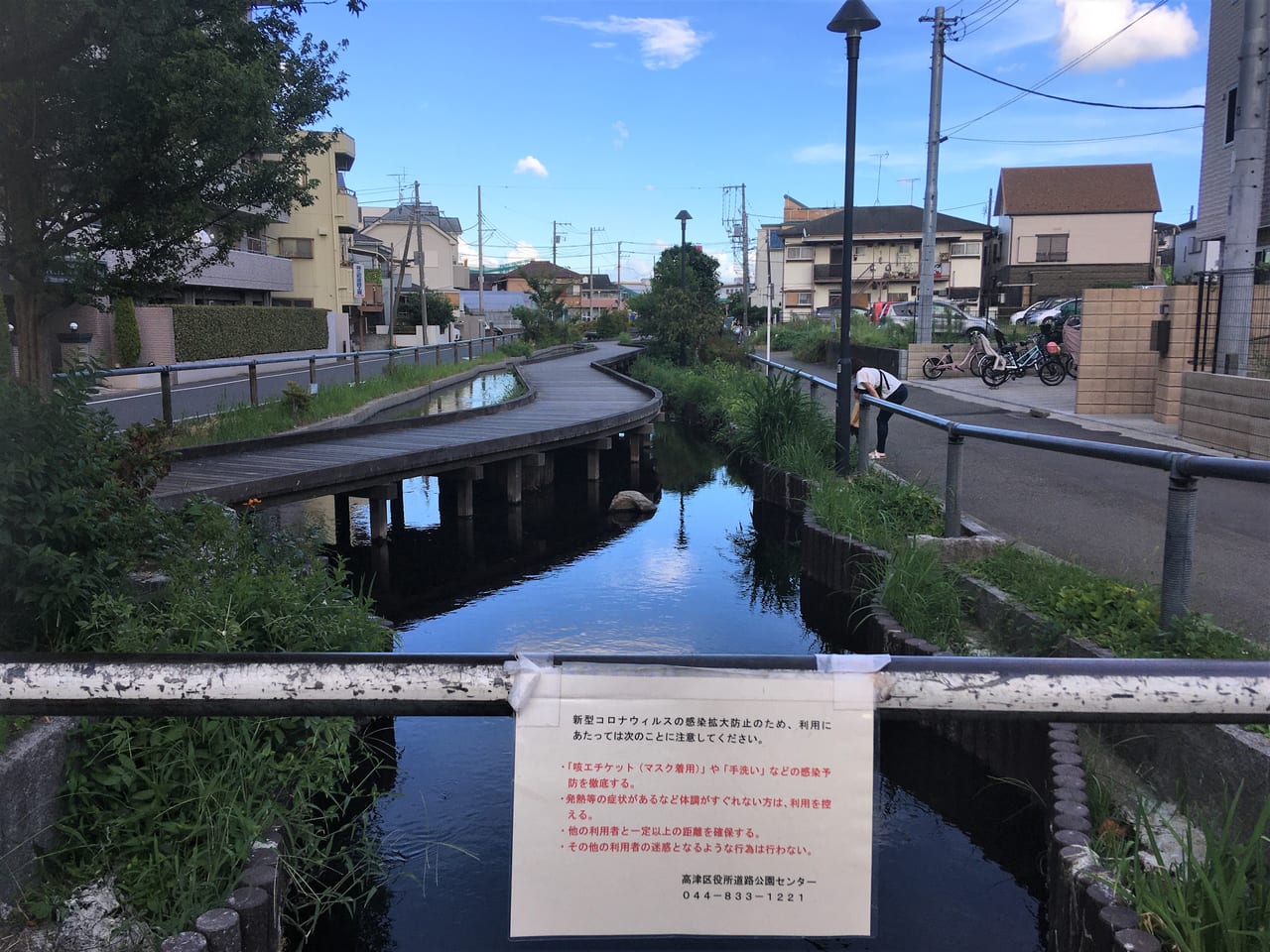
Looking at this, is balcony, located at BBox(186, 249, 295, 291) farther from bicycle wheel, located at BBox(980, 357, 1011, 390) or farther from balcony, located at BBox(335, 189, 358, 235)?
bicycle wheel, located at BBox(980, 357, 1011, 390)

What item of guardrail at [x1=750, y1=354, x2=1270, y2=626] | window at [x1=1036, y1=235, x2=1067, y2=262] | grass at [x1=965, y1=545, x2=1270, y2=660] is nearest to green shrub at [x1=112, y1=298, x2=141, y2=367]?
grass at [x1=965, y1=545, x2=1270, y2=660]

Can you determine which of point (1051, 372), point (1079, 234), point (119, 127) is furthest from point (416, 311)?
point (119, 127)

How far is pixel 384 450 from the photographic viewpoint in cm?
1263

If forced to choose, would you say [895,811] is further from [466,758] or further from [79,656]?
[79,656]

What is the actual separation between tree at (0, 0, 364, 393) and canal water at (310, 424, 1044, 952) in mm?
4134

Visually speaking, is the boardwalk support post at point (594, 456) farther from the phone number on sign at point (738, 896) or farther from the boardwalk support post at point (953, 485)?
the phone number on sign at point (738, 896)

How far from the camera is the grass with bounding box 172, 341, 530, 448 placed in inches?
517

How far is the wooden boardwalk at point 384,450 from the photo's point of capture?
9758 millimetres

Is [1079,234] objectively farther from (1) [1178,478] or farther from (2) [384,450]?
(1) [1178,478]

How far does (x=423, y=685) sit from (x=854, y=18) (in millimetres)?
11226

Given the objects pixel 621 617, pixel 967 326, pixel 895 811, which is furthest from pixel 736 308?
pixel 895 811

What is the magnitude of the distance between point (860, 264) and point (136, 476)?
61.1 metres

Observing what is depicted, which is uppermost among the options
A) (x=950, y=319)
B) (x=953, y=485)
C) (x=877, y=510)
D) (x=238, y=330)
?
(x=950, y=319)

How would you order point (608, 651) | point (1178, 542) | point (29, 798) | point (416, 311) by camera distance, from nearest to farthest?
point (29, 798) < point (1178, 542) < point (608, 651) < point (416, 311)
